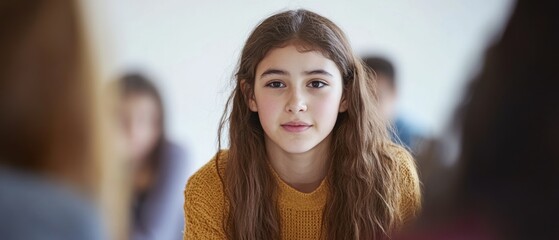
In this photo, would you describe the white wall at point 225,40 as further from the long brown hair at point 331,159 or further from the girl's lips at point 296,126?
the girl's lips at point 296,126

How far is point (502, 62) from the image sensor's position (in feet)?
1.18

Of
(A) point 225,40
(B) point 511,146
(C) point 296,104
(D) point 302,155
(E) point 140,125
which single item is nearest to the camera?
(B) point 511,146

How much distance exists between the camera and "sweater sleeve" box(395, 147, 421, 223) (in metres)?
1.35

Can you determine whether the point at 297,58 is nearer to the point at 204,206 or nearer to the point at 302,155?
the point at 302,155

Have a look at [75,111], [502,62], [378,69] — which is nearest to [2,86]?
[75,111]

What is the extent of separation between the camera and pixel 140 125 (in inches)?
80.6

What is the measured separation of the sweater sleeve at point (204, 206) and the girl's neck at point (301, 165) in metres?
0.11

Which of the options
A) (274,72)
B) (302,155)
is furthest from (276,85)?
(302,155)

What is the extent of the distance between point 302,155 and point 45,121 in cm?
98

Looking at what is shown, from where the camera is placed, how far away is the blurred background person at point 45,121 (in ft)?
1.27

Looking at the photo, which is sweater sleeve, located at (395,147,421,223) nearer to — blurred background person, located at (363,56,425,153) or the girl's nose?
the girl's nose

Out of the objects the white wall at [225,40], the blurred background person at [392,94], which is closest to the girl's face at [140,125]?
the white wall at [225,40]

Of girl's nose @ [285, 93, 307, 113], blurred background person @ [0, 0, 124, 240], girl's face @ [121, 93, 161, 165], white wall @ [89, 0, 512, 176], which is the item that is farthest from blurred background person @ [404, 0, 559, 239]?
white wall @ [89, 0, 512, 176]

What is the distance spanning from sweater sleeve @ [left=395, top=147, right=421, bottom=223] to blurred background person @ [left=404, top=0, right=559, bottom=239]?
3.04 ft
